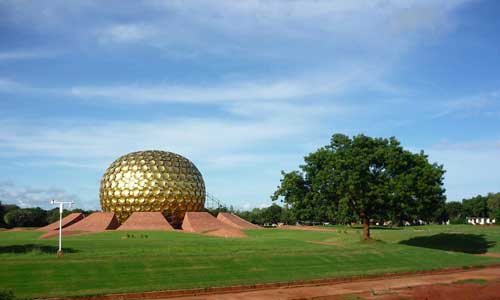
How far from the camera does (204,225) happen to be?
155 feet

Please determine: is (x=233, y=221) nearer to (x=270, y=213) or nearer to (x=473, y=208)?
(x=270, y=213)

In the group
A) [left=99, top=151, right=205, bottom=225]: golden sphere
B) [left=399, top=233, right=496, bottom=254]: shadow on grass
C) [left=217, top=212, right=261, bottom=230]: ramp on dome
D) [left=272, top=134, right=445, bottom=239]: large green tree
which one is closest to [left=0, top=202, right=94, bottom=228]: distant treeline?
[left=99, top=151, right=205, bottom=225]: golden sphere

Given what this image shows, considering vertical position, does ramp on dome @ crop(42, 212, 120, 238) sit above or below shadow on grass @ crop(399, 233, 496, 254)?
above

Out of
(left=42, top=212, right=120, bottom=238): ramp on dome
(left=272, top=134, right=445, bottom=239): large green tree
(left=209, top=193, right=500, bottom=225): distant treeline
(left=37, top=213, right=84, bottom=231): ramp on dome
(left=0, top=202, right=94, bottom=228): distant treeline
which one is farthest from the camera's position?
(left=209, top=193, right=500, bottom=225): distant treeline

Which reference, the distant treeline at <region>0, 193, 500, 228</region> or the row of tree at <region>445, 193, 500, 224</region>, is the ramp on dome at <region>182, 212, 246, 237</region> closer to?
the distant treeline at <region>0, 193, 500, 228</region>

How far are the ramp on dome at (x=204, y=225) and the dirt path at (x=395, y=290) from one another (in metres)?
23.0

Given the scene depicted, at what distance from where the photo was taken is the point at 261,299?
15961 mm

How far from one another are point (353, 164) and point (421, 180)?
5014mm

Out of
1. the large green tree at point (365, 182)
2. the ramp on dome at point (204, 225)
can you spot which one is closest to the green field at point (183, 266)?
the large green tree at point (365, 182)

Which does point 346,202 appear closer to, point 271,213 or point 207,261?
point 207,261

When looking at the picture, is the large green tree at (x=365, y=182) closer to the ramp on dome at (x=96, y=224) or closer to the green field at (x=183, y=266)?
the green field at (x=183, y=266)

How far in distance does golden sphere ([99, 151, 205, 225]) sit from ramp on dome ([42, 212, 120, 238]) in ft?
8.06

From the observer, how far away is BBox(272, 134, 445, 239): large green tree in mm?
31500

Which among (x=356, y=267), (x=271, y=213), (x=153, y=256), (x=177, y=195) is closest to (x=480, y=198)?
(x=271, y=213)
